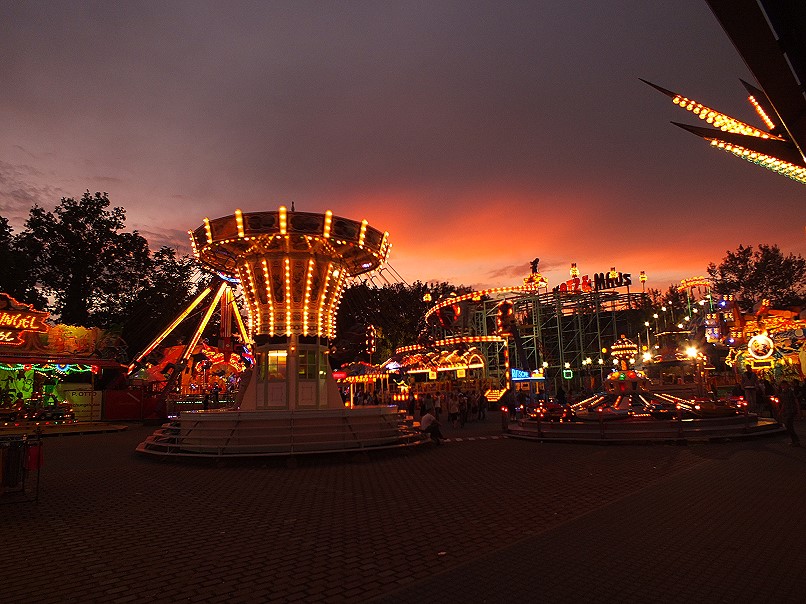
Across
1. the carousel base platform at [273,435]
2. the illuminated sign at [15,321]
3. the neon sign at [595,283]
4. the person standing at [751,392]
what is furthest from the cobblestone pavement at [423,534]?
the neon sign at [595,283]

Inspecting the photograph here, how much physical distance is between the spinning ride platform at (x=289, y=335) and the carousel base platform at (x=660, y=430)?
482cm

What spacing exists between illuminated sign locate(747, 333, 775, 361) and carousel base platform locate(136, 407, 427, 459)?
22.6 metres

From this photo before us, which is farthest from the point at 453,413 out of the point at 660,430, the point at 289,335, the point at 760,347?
the point at 760,347

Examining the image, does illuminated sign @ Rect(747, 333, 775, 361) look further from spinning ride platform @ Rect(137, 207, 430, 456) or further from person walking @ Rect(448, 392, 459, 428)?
spinning ride platform @ Rect(137, 207, 430, 456)

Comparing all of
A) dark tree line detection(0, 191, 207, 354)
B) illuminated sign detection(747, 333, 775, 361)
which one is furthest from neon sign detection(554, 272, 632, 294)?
dark tree line detection(0, 191, 207, 354)

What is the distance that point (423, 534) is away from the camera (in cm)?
593

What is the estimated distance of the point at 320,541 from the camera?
573 cm

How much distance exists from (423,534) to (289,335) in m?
10.4

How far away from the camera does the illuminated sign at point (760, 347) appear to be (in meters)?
26.5

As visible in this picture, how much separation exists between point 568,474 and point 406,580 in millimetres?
6087

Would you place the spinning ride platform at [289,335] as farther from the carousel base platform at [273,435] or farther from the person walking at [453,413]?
the person walking at [453,413]

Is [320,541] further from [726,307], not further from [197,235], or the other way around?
[726,307]

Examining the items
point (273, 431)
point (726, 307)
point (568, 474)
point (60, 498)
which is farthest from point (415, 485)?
point (726, 307)

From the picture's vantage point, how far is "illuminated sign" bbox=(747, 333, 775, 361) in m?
26.5
